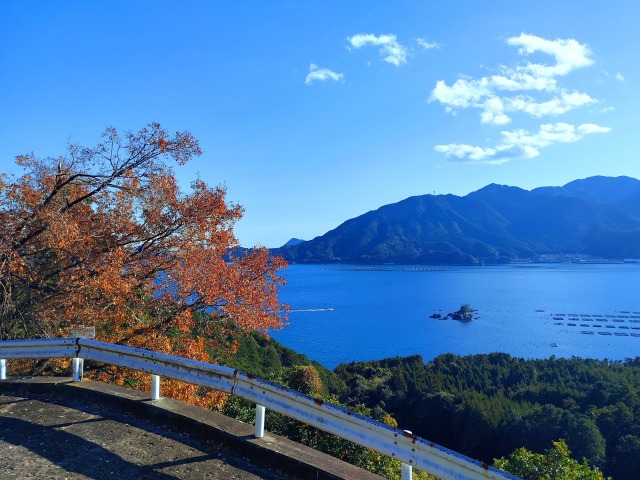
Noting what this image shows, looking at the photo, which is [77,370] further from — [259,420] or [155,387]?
[259,420]

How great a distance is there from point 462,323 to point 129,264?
84797 mm

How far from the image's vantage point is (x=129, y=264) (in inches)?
299

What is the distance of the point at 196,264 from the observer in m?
7.95

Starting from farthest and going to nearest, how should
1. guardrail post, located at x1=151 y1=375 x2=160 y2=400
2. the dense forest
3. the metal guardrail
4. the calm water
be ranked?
the calm water → the dense forest → guardrail post, located at x1=151 y1=375 x2=160 y2=400 → the metal guardrail

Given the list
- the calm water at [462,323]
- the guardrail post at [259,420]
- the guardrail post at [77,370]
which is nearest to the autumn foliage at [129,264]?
the guardrail post at [77,370]

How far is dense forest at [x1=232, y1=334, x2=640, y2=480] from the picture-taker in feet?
99.0

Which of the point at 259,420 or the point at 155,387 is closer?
the point at 259,420

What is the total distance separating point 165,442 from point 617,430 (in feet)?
119

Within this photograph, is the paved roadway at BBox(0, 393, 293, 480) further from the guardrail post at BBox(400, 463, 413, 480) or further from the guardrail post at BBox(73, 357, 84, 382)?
the guardrail post at BBox(400, 463, 413, 480)

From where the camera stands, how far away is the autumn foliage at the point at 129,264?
7.04 meters

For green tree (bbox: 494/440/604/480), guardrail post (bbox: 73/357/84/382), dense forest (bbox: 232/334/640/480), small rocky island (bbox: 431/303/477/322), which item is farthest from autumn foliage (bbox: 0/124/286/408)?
small rocky island (bbox: 431/303/477/322)

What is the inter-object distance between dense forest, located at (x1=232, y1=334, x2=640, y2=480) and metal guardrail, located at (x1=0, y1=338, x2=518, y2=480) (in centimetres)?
1737

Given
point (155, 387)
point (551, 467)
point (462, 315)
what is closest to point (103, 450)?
point (155, 387)

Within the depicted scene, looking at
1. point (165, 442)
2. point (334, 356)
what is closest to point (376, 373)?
point (334, 356)
